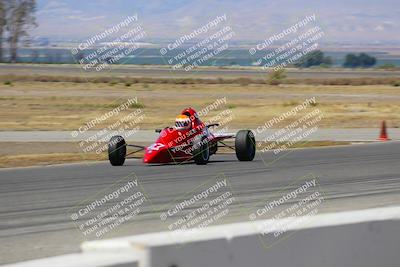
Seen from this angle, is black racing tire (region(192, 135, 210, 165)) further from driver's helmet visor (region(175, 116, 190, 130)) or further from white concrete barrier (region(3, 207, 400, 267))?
white concrete barrier (region(3, 207, 400, 267))

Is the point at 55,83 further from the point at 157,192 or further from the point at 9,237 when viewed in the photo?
the point at 9,237

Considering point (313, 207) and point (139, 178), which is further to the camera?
point (139, 178)

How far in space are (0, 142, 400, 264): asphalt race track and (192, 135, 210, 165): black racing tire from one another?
0.78 feet

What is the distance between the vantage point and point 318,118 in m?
37.1

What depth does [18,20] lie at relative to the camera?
114750 millimetres

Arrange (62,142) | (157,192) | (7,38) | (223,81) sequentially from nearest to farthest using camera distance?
1. (157,192)
2. (62,142)
3. (223,81)
4. (7,38)

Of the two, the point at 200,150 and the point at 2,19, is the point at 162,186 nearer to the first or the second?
the point at 200,150

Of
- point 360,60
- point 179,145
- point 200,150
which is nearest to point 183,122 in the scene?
point 179,145

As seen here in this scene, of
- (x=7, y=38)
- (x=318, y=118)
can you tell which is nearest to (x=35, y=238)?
(x=318, y=118)

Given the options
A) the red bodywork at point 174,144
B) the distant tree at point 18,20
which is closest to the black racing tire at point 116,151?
the red bodywork at point 174,144

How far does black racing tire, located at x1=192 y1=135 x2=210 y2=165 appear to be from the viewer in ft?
63.2

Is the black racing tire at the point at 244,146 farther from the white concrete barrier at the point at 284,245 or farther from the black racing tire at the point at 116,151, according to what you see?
the white concrete barrier at the point at 284,245

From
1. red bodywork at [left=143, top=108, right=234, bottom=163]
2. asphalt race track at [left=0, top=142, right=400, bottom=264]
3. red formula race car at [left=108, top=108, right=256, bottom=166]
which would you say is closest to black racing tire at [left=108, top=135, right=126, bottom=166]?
red formula race car at [left=108, top=108, right=256, bottom=166]

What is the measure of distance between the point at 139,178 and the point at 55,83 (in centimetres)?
4752
